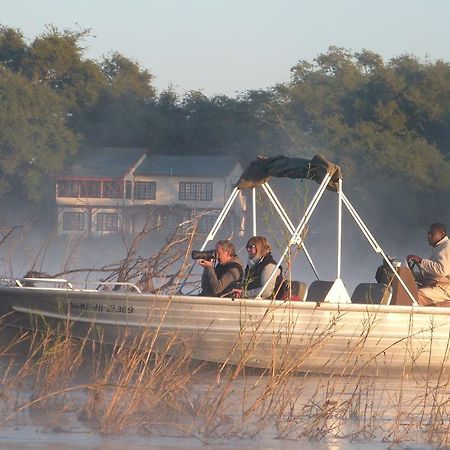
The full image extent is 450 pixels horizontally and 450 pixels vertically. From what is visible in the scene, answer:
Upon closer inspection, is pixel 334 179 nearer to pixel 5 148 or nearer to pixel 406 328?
pixel 406 328

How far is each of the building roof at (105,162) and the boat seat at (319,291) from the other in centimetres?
5629

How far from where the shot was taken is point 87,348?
40.9ft

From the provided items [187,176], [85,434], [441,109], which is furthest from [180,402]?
[187,176]

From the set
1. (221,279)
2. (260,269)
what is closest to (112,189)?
(221,279)

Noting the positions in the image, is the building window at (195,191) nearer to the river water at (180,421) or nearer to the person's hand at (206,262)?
the person's hand at (206,262)

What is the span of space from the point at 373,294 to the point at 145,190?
5743cm

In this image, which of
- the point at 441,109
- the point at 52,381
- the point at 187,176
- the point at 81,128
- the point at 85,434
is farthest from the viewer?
the point at 81,128

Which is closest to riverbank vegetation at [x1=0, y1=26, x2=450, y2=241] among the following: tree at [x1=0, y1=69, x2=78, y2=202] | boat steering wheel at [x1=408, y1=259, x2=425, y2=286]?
tree at [x1=0, y1=69, x2=78, y2=202]

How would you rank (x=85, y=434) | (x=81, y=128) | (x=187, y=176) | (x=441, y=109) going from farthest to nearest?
1. (x=81, y=128)
2. (x=187, y=176)
3. (x=441, y=109)
4. (x=85, y=434)

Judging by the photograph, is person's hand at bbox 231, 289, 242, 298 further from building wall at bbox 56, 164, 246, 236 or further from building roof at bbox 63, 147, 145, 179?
building roof at bbox 63, 147, 145, 179

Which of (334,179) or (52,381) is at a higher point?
(334,179)

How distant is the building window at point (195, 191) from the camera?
67.8m

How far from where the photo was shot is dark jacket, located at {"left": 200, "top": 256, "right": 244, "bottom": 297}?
12188 millimetres

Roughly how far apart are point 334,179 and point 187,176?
55869 millimetres
